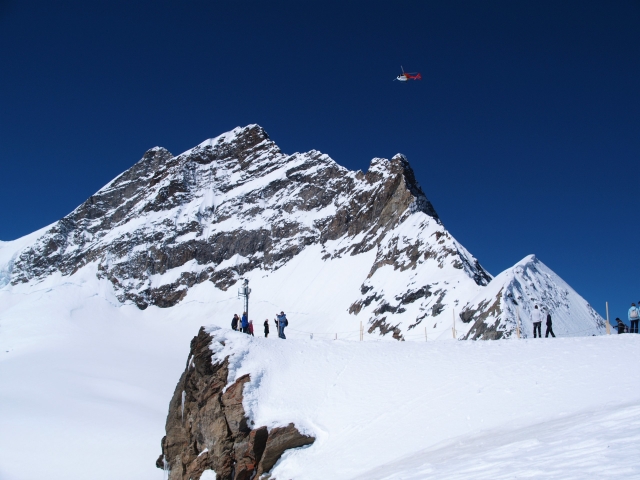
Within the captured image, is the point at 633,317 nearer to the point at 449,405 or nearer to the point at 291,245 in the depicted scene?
the point at 449,405

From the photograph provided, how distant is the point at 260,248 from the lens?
344 feet

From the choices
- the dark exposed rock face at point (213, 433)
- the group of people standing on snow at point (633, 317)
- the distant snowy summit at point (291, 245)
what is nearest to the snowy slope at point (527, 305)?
the distant snowy summit at point (291, 245)

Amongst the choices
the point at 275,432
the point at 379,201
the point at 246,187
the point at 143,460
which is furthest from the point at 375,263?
the point at 246,187

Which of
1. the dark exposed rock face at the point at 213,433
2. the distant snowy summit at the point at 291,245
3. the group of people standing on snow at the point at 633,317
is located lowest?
the dark exposed rock face at the point at 213,433

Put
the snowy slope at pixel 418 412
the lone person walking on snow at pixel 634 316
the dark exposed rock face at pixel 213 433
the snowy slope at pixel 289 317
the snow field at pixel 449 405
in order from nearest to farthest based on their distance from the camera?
1. the snow field at pixel 449 405
2. the snowy slope at pixel 418 412
3. the snowy slope at pixel 289 317
4. the dark exposed rock face at pixel 213 433
5. the lone person walking on snow at pixel 634 316

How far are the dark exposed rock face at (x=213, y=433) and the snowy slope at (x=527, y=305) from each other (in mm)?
18363

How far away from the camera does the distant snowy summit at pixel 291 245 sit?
4147 cm

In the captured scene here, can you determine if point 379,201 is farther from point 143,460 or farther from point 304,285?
point 143,460

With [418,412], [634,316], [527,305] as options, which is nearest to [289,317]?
[527,305]

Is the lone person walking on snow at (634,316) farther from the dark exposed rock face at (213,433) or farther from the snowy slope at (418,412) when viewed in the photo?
the dark exposed rock face at (213,433)

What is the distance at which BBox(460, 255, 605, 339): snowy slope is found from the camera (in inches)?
1261

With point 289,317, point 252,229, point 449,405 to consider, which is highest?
point 252,229

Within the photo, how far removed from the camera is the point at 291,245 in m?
99.9

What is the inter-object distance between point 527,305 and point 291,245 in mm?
68380
